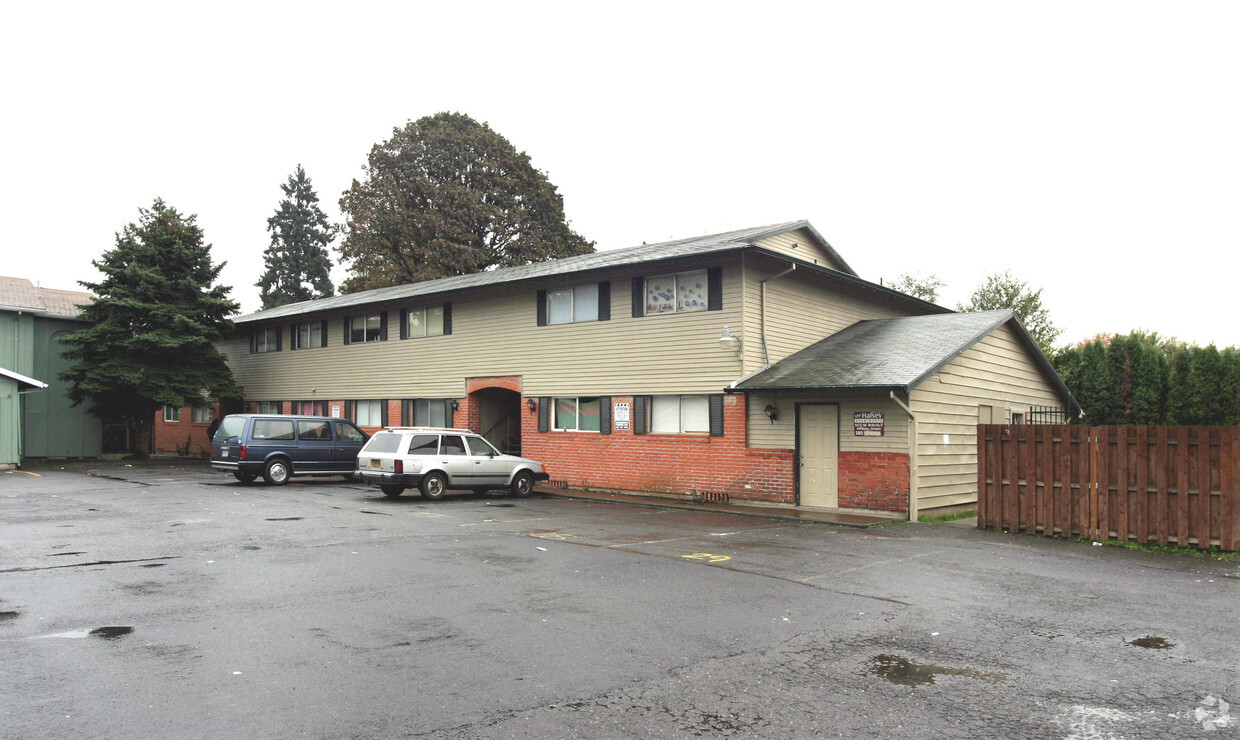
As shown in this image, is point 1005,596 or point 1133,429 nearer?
point 1005,596

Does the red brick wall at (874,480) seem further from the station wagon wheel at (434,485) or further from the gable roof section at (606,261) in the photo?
the station wagon wheel at (434,485)

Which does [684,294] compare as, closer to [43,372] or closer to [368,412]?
[368,412]

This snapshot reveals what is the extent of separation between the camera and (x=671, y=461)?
65.0 feet

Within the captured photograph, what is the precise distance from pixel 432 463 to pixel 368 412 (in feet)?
38.8

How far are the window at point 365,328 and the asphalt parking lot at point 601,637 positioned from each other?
1622 centimetres

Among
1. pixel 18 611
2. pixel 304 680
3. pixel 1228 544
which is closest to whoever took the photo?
pixel 304 680

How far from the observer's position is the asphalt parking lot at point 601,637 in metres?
4.95

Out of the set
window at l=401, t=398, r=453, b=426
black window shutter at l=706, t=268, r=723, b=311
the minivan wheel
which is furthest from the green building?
black window shutter at l=706, t=268, r=723, b=311

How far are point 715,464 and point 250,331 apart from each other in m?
24.5

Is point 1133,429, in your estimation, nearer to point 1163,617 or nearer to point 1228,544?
point 1228,544

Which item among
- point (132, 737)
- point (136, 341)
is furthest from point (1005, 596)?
point (136, 341)

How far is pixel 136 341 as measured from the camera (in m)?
31.4

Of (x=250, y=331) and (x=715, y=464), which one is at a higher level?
(x=250, y=331)

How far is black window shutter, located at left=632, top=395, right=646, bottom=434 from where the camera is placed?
67.1 feet
